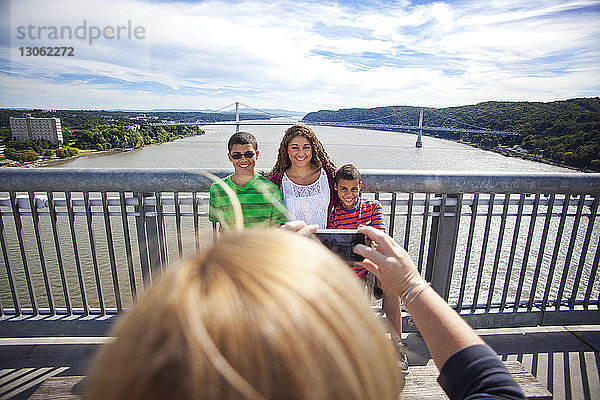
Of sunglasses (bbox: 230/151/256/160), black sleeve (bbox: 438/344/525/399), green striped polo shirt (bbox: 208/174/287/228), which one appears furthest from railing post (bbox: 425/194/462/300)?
black sleeve (bbox: 438/344/525/399)

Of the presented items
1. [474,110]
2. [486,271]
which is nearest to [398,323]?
[486,271]

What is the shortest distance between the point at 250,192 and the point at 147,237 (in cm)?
81

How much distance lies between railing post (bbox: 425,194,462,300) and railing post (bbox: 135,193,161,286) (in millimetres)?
2019

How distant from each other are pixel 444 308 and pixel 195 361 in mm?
591

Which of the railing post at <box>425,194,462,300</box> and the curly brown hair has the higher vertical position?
the curly brown hair

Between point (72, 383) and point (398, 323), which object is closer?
point (72, 383)

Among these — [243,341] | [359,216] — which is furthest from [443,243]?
[243,341]

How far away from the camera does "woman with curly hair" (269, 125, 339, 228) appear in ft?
7.89

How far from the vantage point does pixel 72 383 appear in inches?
55.7

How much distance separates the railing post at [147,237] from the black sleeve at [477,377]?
2.09 meters

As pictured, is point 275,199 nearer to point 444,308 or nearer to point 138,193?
point 138,193

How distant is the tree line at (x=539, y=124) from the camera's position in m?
23.1

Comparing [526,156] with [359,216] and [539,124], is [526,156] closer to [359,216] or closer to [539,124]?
[539,124]

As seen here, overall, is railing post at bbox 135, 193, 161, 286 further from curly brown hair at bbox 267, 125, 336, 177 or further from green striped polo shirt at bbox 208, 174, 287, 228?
curly brown hair at bbox 267, 125, 336, 177
